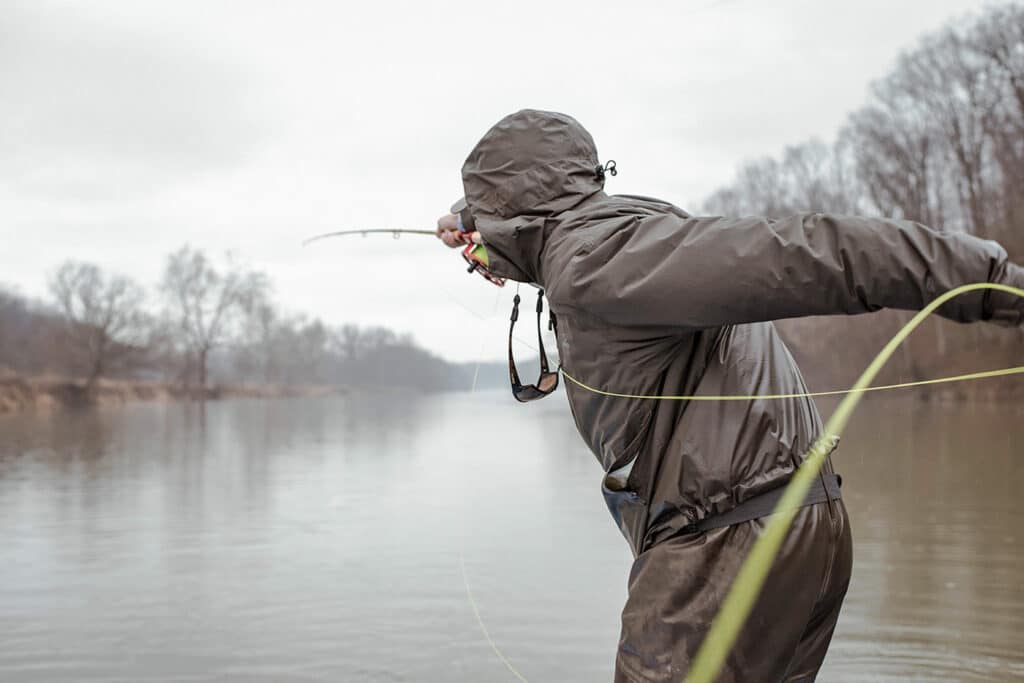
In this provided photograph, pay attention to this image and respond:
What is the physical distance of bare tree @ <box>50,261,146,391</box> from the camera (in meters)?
45.6

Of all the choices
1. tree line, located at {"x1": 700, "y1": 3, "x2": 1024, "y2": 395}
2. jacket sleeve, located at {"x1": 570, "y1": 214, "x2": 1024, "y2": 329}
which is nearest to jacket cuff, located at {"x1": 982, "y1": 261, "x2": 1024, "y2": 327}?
jacket sleeve, located at {"x1": 570, "y1": 214, "x2": 1024, "y2": 329}

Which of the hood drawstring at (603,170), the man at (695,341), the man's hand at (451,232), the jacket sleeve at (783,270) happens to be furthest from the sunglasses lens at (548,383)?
the jacket sleeve at (783,270)

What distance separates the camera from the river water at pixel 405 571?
4.30 meters

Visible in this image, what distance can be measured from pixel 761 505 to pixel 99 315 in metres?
51.1

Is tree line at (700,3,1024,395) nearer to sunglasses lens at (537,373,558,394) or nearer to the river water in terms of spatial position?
the river water

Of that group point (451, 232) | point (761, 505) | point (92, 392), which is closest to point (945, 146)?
point (451, 232)

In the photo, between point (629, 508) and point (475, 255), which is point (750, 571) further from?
point (475, 255)

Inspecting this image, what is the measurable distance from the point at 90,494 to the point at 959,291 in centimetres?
1061

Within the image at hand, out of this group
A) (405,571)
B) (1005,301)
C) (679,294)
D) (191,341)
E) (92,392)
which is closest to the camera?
(1005,301)

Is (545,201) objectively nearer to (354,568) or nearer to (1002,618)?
(1002,618)

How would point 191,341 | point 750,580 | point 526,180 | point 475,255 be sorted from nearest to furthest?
point 750,580, point 526,180, point 475,255, point 191,341

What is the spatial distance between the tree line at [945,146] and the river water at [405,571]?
15172mm

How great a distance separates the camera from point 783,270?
1.44m

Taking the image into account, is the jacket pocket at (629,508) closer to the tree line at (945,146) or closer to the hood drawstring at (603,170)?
the hood drawstring at (603,170)
